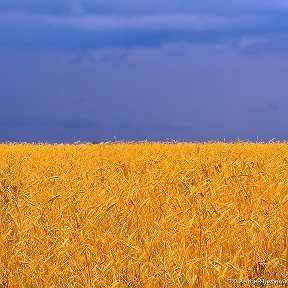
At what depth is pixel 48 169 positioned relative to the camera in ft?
28.8

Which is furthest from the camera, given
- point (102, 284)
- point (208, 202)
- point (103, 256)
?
point (208, 202)

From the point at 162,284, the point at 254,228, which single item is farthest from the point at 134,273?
the point at 254,228

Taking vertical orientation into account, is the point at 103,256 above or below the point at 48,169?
below

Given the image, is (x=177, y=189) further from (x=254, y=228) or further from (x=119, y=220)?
(x=254, y=228)

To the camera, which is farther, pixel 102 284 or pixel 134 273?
pixel 134 273

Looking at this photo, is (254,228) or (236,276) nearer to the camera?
(236,276)

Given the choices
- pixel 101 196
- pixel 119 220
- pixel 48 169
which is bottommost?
pixel 119 220

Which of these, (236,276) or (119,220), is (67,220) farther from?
A: (236,276)

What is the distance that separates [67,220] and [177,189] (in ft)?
5.92

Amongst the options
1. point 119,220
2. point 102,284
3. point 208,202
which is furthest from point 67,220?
point 102,284

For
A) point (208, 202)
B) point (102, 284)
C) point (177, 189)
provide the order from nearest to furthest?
point (102, 284), point (208, 202), point (177, 189)

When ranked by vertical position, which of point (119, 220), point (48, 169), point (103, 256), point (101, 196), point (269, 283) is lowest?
point (269, 283)

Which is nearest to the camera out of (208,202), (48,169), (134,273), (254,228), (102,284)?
(102,284)

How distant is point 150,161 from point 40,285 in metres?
5.69
